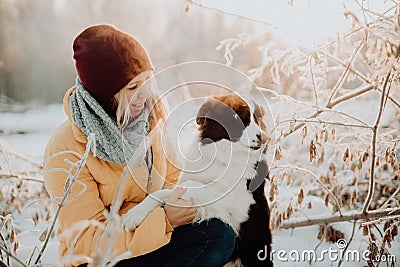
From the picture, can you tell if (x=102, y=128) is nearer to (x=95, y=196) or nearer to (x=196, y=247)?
(x=95, y=196)

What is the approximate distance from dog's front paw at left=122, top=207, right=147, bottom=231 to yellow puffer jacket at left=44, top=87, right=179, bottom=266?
0.02 metres

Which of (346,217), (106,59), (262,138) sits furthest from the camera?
(346,217)

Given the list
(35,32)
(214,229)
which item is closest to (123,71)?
(214,229)

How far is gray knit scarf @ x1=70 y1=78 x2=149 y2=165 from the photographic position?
162cm

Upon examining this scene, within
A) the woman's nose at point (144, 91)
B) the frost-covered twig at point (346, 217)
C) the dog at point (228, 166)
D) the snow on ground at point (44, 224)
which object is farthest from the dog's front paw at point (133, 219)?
the frost-covered twig at point (346, 217)

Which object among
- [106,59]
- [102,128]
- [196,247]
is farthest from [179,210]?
[106,59]

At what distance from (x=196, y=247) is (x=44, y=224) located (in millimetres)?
957

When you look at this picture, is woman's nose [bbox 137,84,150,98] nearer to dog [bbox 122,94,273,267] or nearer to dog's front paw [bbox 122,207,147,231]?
dog [bbox 122,94,273,267]

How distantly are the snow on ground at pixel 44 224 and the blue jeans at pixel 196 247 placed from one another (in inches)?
13.5

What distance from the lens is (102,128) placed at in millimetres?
1665

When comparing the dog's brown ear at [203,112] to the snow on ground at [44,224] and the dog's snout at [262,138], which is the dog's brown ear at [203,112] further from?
the dog's snout at [262,138]

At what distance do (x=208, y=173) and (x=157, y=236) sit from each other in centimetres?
31

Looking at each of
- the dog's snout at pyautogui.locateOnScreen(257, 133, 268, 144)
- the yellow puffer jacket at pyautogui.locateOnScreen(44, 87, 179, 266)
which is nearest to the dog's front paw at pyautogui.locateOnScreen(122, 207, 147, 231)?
the yellow puffer jacket at pyautogui.locateOnScreen(44, 87, 179, 266)

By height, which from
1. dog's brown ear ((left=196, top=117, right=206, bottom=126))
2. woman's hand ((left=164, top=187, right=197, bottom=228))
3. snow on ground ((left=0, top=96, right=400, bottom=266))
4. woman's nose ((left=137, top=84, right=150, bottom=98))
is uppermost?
woman's nose ((left=137, top=84, right=150, bottom=98))
